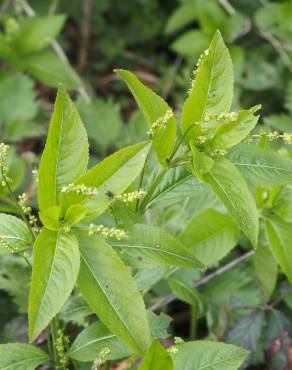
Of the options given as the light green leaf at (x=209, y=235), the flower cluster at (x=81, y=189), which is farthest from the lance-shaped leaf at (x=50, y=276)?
the light green leaf at (x=209, y=235)

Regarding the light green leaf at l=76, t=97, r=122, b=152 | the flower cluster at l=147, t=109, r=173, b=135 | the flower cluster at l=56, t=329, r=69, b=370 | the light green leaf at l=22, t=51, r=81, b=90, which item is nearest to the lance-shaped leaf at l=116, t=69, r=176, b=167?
the flower cluster at l=147, t=109, r=173, b=135

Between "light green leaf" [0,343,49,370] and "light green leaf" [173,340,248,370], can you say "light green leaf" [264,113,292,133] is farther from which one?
"light green leaf" [0,343,49,370]

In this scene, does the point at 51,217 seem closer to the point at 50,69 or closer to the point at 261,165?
the point at 261,165

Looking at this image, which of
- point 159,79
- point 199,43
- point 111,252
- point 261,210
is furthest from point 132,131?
point 111,252

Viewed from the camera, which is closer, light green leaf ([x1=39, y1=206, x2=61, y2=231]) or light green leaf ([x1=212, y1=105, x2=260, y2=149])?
light green leaf ([x1=39, y1=206, x2=61, y2=231])

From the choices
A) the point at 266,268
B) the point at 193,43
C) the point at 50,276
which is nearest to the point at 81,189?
the point at 50,276

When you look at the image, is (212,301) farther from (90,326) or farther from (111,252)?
(111,252)
